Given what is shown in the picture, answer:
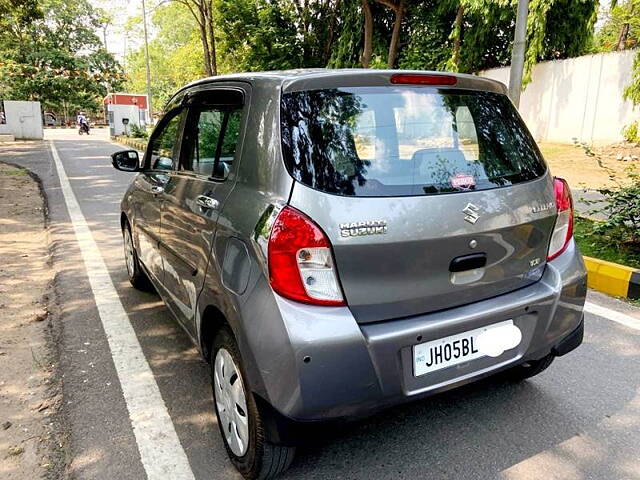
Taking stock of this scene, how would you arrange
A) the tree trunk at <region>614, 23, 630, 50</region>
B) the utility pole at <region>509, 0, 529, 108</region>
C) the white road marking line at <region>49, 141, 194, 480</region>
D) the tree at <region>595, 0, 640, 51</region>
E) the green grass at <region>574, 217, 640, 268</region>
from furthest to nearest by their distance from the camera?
the tree trunk at <region>614, 23, 630, 50</region>, the tree at <region>595, 0, 640, 51</region>, the utility pole at <region>509, 0, 529, 108</region>, the green grass at <region>574, 217, 640, 268</region>, the white road marking line at <region>49, 141, 194, 480</region>

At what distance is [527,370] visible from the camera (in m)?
2.76

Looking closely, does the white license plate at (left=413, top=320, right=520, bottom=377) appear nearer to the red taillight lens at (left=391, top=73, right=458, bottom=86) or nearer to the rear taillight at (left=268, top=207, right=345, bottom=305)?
the rear taillight at (left=268, top=207, right=345, bottom=305)

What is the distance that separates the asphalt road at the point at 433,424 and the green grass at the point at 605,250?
4.32ft

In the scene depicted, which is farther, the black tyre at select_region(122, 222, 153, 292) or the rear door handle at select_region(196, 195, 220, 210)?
the black tyre at select_region(122, 222, 153, 292)

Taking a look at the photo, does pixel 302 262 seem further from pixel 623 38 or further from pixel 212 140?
pixel 623 38

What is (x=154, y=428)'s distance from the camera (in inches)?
100

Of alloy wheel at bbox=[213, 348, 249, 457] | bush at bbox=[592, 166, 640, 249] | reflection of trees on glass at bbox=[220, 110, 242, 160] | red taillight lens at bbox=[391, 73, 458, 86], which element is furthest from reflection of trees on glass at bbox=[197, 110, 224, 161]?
bush at bbox=[592, 166, 640, 249]

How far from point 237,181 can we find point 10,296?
316 centimetres

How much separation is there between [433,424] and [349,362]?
0.94 metres

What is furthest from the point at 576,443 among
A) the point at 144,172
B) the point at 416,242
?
the point at 144,172

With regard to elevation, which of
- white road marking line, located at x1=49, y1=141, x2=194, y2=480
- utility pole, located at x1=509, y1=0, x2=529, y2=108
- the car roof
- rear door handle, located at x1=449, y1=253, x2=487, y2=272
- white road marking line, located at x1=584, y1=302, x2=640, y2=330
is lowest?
white road marking line, located at x1=49, y1=141, x2=194, y2=480

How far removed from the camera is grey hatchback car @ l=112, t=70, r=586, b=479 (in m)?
1.86

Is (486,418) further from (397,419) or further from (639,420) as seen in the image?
(639,420)

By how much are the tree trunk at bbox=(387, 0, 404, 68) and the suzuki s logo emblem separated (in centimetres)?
1607
